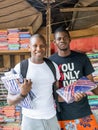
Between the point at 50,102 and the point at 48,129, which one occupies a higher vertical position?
the point at 50,102

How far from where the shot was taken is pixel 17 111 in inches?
128

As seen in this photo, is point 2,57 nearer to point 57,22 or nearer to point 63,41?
point 57,22

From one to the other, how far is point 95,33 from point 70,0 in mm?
575

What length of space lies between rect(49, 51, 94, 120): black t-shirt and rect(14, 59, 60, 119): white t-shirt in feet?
0.95

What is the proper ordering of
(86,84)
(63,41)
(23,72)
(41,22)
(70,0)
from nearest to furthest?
1. (23,72)
2. (86,84)
3. (63,41)
4. (70,0)
5. (41,22)

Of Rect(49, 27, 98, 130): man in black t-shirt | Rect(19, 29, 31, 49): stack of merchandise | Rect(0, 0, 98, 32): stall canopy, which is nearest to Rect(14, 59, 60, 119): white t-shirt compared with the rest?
Rect(49, 27, 98, 130): man in black t-shirt

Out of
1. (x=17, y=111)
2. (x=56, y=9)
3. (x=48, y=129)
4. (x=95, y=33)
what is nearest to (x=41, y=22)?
(x=56, y=9)

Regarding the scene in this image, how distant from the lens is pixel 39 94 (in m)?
1.65

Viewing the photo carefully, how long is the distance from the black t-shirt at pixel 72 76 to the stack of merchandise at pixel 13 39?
1191mm

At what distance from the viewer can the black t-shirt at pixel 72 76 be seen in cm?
196

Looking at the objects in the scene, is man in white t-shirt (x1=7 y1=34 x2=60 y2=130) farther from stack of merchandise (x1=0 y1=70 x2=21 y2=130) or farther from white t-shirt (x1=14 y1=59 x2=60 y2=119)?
stack of merchandise (x1=0 y1=70 x2=21 y2=130)

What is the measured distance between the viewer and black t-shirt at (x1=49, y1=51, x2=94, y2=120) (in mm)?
1959

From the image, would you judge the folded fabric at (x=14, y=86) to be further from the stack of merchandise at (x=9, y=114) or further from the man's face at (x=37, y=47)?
the stack of merchandise at (x=9, y=114)

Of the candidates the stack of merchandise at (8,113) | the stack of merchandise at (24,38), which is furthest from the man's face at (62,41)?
the stack of merchandise at (8,113)
